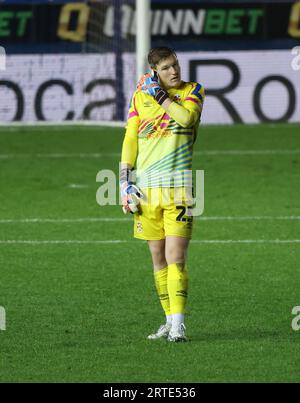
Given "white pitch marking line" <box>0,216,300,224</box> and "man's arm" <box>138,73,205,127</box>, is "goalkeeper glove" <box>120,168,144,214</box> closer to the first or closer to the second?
"man's arm" <box>138,73,205,127</box>

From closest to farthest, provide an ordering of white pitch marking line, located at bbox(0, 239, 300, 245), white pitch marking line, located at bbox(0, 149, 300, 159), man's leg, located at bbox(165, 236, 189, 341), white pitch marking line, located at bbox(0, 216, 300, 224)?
1. man's leg, located at bbox(165, 236, 189, 341)
2. white pitch marking line, located at bbox(0, 239, 300, 245)
3. white pitch marking line, located at bbox(0, 216, 300, 224)
4. white pitch marking line, located at bbox(0, 149, 300, 159)

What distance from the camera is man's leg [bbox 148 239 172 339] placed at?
9.00m

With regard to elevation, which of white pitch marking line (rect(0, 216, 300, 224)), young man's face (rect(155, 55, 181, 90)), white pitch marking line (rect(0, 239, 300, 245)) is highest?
white pitch marking line (rect(0, 216, 300, 224))

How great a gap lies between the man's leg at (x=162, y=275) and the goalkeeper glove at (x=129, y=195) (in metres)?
0.33

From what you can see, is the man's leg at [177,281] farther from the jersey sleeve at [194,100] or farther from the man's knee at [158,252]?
the jersey sleeve at [194,100]

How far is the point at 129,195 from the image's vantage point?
883 centimetres

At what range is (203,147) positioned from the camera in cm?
2341

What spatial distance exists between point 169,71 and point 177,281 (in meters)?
1.49

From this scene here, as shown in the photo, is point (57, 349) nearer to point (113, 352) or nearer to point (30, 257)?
point (113, 352)

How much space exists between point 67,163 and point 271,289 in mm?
10720

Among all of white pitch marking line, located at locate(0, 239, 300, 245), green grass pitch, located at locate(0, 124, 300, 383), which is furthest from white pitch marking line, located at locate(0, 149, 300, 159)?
white pitch marking line, located at locate(0, 239, 300, 245)

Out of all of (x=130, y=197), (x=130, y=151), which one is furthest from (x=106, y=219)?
(x=130, y=197)

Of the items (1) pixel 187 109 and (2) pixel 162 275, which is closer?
(1) pixel 187 109

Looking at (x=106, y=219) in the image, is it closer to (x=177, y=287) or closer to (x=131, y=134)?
(x=131, y=134)
